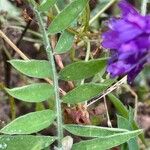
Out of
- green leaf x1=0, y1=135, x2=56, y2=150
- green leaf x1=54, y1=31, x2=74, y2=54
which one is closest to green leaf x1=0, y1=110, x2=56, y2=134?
green leaf x1=0, y1=135, x2=56, y2=150

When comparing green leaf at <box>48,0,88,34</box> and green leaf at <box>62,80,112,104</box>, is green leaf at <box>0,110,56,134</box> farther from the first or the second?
green leaf at <box>48,0,88,34</box>

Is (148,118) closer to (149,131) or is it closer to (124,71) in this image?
(149,131)

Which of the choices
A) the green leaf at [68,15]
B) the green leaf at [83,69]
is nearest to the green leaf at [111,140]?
the green leaf at [83,69]

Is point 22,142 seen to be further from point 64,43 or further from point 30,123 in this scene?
point 64,43

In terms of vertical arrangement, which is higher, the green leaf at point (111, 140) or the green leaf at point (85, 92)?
the green leaf at point (85, 92)

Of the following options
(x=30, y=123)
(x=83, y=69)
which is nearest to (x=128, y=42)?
(x=83, y=69)

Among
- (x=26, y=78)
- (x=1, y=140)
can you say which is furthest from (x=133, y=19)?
Answer: (x=26, y=78)

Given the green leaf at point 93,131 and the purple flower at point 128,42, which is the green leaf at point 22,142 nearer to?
the green leaf at point 93,131
